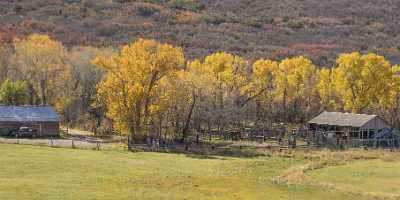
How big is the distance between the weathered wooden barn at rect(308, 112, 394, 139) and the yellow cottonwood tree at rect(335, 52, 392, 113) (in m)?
6.26

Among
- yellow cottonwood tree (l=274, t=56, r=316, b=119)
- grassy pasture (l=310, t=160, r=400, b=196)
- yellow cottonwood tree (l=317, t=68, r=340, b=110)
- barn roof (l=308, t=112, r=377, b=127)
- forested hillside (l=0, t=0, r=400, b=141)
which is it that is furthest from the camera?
yellow cottonwood tree (l=274, t=56, r=316, b=119)

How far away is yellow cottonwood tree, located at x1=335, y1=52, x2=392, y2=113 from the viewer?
84.6 m

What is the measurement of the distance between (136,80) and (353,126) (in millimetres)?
24145

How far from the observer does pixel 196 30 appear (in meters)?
187

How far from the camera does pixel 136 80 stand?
71.9 m

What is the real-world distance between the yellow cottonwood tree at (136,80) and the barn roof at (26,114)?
6.74 metres

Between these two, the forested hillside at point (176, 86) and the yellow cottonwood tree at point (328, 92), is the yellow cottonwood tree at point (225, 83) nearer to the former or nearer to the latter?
the forested hillside at point (176, 86)

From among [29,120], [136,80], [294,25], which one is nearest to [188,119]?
[136,80]

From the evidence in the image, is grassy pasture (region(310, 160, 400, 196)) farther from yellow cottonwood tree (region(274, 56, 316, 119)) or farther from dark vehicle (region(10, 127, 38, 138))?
yellow cottonwood tree (region(274, 56, 316, 119))

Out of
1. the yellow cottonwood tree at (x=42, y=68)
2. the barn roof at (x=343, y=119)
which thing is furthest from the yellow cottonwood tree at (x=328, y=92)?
the yellow cottonwood tree at (x=42, y=68)

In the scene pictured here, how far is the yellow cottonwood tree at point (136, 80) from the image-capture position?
71.1 meters

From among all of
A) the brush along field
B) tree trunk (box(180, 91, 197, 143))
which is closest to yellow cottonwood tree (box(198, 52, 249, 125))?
tree trunk (box(180, 91, 197, 143))

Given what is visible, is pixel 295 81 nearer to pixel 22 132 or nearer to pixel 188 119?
pixel 188 119

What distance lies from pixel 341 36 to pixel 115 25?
59.3 m
